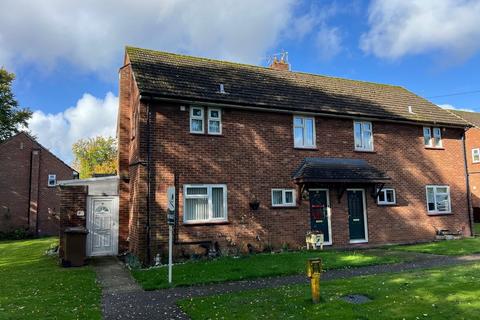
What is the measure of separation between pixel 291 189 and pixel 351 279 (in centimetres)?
662

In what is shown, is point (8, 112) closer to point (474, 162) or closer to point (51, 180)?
point (51, 180)

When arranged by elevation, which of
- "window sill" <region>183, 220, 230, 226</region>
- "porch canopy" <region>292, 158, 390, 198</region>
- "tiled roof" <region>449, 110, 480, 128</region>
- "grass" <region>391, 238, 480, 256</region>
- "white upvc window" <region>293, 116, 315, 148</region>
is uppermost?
"tiled roof" <region>449, 110, 480, 128</region>

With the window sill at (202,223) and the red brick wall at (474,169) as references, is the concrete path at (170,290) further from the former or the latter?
the red brick wall at (474,169)

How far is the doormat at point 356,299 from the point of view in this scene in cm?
759

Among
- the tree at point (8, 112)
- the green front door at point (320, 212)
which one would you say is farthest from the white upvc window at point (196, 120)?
the tree at point (8, 112)

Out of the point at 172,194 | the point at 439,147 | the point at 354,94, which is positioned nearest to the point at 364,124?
the point at 354,94

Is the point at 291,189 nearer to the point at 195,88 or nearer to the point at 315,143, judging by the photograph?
the point at 315,143

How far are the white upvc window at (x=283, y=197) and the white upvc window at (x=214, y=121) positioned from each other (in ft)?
11.0

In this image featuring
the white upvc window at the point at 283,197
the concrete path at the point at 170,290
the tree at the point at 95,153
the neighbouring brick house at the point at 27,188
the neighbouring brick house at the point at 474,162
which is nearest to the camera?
the concrete path at the point at 170,290

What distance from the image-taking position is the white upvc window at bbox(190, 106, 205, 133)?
48.8ft

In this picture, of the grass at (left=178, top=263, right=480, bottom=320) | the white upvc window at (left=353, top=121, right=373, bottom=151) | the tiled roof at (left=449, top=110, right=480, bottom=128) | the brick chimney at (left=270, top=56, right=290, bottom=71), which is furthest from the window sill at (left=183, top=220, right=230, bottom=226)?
the tiled roof at (left=449, top=110, right=480, bottom=128)

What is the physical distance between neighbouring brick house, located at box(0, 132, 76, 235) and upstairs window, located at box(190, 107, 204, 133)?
19.5 meters

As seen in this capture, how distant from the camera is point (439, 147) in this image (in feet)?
65.4

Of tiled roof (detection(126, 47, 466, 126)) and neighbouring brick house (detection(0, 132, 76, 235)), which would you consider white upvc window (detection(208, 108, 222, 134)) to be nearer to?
tiled roof (detection(126, 47, 466, 126))
